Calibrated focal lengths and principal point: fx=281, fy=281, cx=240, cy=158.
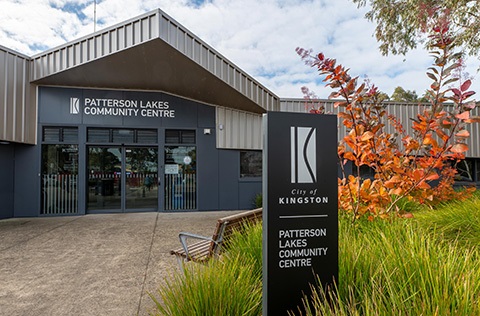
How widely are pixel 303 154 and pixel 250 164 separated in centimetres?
894

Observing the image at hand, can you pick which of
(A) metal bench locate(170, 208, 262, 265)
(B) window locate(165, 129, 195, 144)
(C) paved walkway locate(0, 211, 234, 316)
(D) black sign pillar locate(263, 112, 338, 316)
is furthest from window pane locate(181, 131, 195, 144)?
(D) black sign pillar locate(263, 112, 338, 316)

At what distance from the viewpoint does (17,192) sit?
9039 mm

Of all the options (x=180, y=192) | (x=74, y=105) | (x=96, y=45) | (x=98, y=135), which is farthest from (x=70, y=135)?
(x=180, y=192)

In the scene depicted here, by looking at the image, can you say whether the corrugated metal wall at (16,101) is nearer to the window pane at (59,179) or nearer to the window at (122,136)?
the window pane at (59,179)

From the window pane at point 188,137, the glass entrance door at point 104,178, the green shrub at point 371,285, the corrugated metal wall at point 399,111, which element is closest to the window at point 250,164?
the window pane at point 188,137

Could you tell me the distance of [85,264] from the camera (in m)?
4.59

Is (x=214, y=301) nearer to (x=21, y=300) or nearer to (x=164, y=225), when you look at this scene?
(x=21, y=300)

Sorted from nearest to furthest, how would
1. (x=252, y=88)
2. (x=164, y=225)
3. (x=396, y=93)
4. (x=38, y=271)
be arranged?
1. (x=38, y=271)
2. (x=164, y=225)
3. (x=252, y=88)
4. (x=396, y=93)

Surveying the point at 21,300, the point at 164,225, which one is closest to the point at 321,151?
the point at 21,300

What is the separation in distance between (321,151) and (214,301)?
4.35 feet

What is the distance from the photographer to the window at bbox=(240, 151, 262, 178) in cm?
1083

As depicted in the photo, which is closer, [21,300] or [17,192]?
[21,300]

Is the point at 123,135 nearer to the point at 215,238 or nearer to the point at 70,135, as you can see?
the point at 70,135

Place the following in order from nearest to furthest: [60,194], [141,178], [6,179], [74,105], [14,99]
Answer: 1. [14,99]
2. [6,179]
3. [60,194]
4. [74,105]
5. [141,178]
